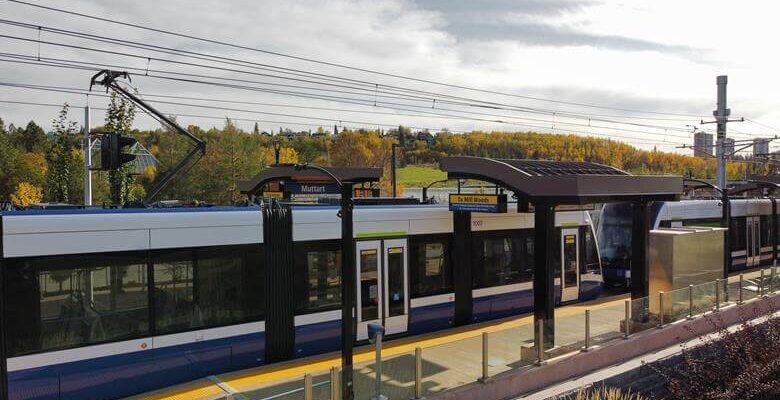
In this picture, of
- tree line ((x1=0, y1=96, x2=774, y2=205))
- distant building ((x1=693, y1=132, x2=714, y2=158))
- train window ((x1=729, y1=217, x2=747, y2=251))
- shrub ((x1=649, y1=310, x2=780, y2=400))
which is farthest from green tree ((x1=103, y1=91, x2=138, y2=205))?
distant building ((x1=693, y1=132, x2=714, y2=158))

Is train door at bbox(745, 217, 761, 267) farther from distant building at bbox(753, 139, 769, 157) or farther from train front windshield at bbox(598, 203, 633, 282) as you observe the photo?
distant building at bbox(753, 139, 769, 157)

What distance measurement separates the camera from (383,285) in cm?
1166

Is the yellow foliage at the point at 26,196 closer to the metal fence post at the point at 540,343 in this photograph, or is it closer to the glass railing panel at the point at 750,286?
the metal fence post at the point at 540,343

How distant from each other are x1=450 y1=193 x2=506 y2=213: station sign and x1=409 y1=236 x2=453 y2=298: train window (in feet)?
2.45

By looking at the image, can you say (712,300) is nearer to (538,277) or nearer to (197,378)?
(538,277)

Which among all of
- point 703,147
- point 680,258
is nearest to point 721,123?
point 703,147

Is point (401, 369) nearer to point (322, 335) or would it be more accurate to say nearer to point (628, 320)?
point (322, 335)

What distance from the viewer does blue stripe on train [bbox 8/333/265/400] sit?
810cm

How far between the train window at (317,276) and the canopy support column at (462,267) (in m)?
2.88

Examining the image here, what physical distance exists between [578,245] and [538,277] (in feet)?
14.7

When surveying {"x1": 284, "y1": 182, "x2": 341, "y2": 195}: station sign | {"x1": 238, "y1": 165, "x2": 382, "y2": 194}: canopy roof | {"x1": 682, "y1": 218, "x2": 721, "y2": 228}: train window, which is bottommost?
{"x1": 682, "y1": 218, "x2": 721, "y2": 228}: train window

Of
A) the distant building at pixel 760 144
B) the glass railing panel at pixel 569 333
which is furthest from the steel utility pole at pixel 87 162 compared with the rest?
the distant building at pixel 760 144

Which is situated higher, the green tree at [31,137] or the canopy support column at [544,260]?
the green tree at [31,137]

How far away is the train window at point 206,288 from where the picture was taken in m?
9.27
